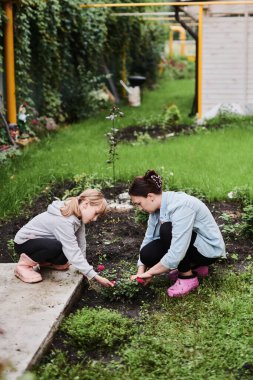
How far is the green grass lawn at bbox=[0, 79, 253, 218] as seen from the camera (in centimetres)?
782

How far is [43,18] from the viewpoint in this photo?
40.4ft

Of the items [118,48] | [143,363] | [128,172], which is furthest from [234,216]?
[118,48]

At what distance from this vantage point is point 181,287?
5.07 metres

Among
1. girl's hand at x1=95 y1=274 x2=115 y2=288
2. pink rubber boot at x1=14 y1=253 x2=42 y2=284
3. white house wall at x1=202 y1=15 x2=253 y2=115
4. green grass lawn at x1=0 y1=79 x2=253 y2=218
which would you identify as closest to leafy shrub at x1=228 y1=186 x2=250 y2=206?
green grass lawn at x1=0 y1=79 x2=253 y2=218

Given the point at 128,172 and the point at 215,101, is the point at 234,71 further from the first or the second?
the point at 128,172

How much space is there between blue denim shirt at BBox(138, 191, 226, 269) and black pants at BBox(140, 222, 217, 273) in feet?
0.20

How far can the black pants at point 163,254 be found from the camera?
5.08m

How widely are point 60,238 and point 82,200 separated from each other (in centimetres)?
33

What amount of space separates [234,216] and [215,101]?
24.7 ft

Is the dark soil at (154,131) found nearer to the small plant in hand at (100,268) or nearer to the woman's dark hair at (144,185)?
the small plant in hand at (100,268)

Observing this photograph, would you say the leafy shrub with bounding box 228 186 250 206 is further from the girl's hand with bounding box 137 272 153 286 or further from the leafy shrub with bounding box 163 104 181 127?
the leafy shrub with bounding box 163 104 181 127

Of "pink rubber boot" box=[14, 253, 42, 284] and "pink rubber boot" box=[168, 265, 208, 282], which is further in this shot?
"pink rubber boot" box=[168, 265, 208, 282]

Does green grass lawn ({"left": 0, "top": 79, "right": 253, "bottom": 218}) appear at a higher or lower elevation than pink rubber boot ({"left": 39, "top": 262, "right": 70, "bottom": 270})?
higher

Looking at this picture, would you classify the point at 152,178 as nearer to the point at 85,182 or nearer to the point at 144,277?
the point at 144,277
